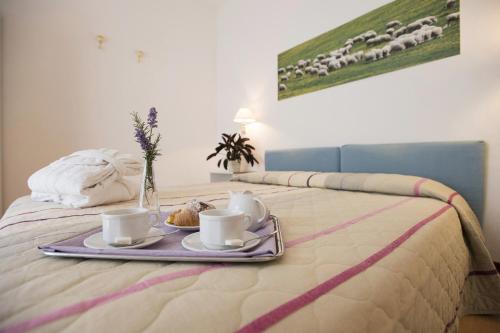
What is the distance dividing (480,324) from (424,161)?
0.93 metres

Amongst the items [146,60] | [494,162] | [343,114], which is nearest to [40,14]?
[146,60]

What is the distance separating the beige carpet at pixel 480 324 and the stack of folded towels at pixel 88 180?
1.75m

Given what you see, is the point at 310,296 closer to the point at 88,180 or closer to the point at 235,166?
the point at 88,180

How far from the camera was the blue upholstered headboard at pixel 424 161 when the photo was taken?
154cm

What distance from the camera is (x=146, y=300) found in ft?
1.24

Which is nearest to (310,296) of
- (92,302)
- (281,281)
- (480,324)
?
(281,281)

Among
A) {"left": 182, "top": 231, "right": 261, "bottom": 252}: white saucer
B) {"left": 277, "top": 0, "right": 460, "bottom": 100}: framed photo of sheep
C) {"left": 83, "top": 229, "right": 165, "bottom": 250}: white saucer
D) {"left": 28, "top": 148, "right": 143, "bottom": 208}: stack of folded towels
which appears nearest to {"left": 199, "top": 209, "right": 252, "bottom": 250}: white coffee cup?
{"left": 182, "top": 231, "right": 261, "bottom": 252}: white saucer

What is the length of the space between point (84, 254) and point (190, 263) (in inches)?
→ 8.7

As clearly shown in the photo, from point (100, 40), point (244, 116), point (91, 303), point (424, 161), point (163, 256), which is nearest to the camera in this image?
point (91, 303)

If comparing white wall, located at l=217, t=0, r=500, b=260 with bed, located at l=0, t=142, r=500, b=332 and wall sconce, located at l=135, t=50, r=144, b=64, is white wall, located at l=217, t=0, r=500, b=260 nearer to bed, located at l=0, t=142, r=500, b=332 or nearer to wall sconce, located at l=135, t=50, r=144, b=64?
bed, located at l=0, t=142, r=500, b=332

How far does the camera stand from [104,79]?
2.76 m

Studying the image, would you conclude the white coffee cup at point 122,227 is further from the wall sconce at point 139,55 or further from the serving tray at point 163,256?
the wall sconce at point 139,55

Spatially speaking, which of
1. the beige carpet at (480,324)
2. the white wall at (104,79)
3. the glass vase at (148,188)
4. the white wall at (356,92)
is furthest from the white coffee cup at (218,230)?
the white wall at (104,79)

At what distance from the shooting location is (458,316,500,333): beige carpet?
117 centimetres
